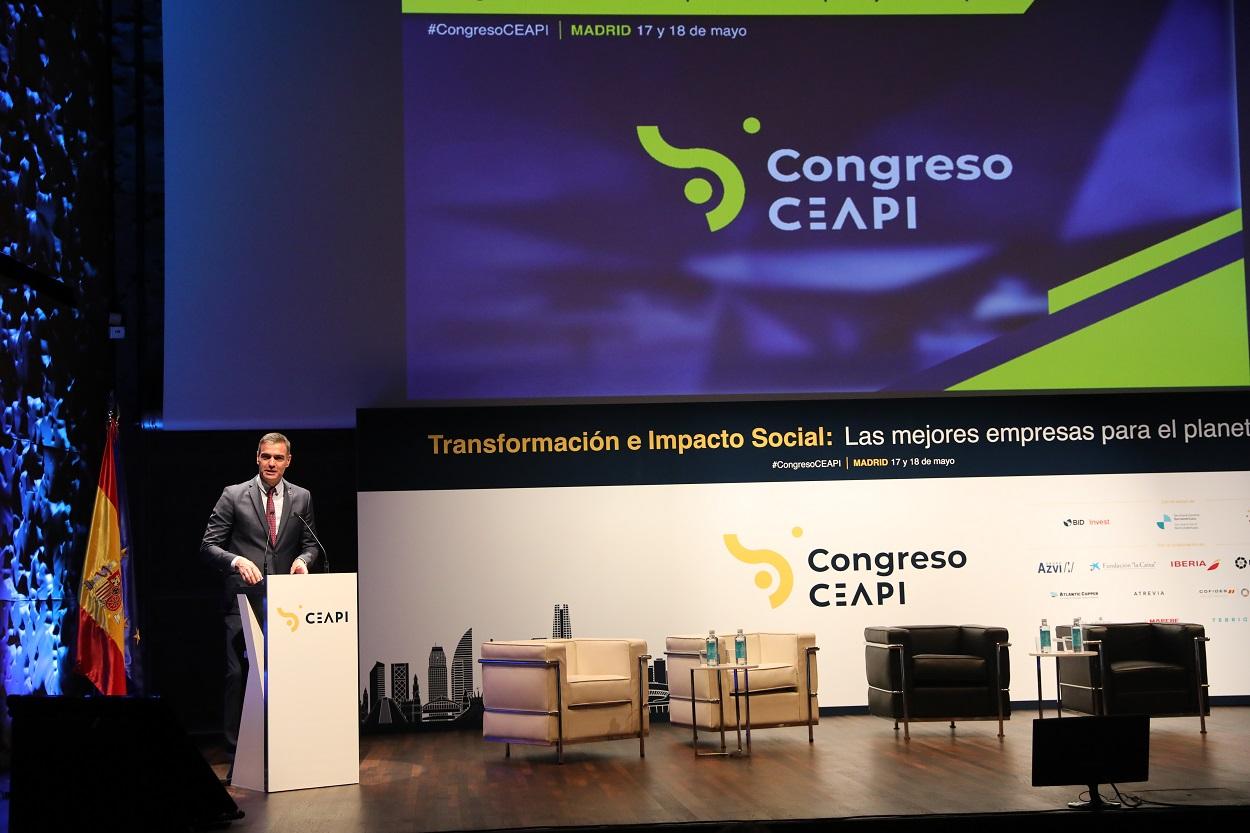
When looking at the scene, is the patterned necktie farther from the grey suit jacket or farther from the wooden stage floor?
the wooden stage floor

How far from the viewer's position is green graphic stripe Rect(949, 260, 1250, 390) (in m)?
9.27

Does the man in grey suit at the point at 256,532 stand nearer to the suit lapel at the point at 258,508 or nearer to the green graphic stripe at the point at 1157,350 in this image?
the suit lapel at the point at 258,508

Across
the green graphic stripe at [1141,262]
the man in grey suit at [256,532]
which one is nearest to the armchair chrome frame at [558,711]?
the man in grey suit at [256,532]

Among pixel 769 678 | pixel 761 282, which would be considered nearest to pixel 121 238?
pixel 761 282

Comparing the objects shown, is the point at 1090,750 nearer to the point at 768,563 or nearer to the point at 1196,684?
the point at 1196,684

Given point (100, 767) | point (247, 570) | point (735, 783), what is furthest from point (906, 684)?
point (100, 767)

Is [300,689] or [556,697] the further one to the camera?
[556,697]

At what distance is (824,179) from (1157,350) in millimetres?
2581

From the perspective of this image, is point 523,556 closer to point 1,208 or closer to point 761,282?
point 761,282

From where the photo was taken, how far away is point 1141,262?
938cm

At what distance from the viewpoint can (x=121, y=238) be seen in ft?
29.3

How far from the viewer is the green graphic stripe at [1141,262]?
932 centimetres

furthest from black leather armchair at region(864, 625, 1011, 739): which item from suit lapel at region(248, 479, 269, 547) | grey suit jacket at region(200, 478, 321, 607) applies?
suit lapel at region(248, 479, 269, 547)

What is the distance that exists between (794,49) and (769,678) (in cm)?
437
